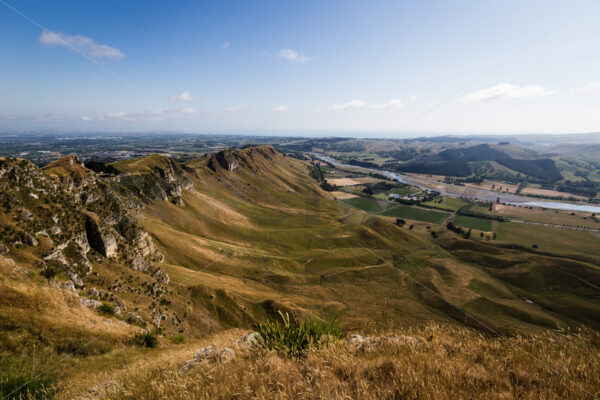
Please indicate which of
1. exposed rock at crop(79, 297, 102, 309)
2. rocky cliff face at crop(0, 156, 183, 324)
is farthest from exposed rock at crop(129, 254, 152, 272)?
exposed rock at crop(79, 297, 102, 309)

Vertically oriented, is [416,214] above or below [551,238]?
above

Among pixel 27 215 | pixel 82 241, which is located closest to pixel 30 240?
pixel 27 215

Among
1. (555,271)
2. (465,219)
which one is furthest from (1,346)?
(465,219)

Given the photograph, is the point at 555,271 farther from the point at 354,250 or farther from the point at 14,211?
the point at 14,211

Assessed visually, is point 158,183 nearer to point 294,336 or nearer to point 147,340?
point 147,340

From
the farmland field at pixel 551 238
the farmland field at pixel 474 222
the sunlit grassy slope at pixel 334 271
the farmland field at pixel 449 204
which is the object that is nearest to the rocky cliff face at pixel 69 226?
the sunlit grassy slope at pixel 334 271

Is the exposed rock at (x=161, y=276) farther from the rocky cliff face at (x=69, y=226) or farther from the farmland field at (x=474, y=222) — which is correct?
the farmland field at (x=474, y=222)

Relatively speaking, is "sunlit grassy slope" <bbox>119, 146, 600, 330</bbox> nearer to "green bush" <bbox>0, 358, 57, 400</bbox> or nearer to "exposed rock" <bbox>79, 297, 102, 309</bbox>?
"exposed rock" <bbox>79, 297, 102, 309</bbox>
